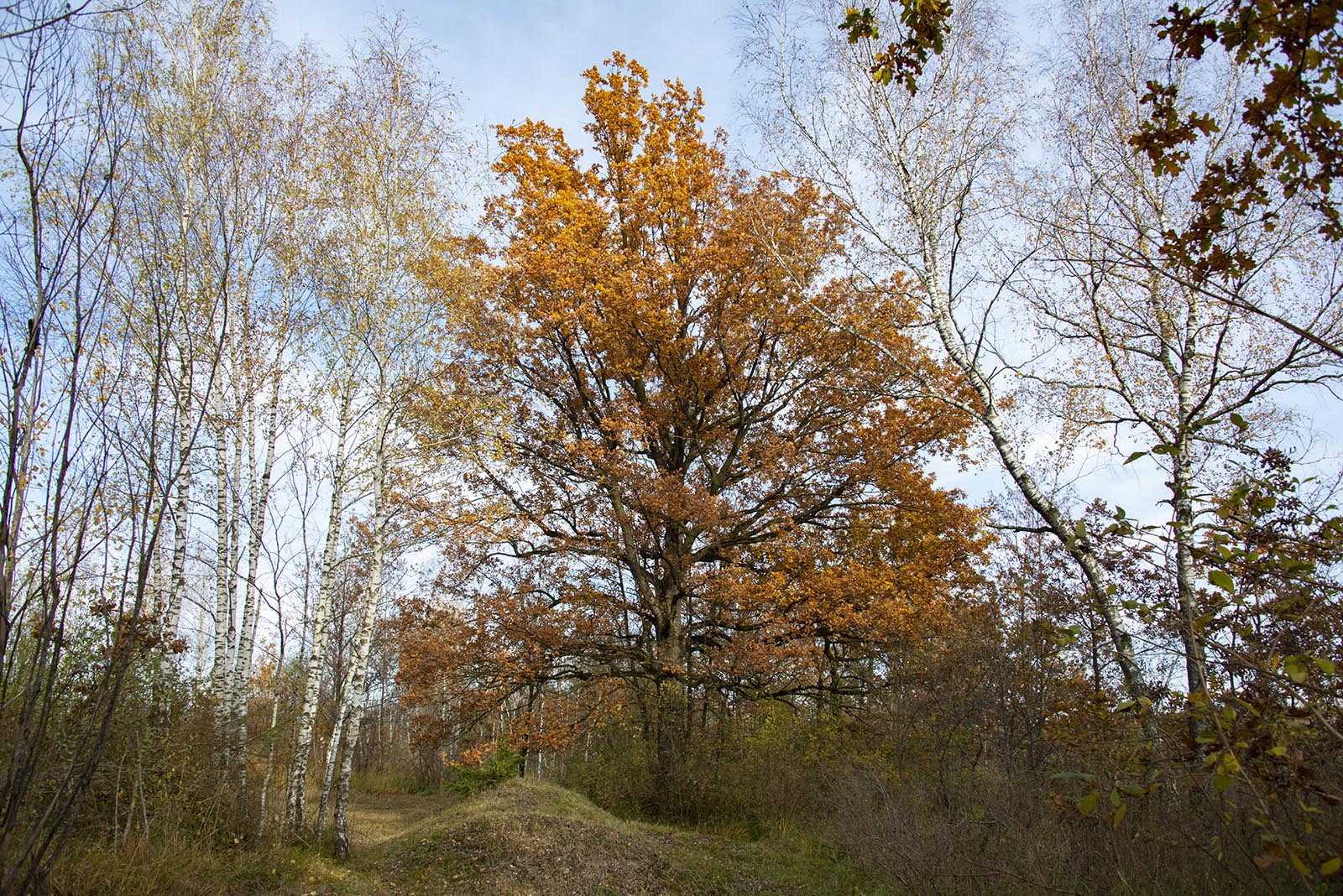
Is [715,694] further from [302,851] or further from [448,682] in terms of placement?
[302,851]

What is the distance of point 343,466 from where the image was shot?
8812 mm

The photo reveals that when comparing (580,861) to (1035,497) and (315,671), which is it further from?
(1035,497)

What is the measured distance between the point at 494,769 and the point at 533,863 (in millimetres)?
6514

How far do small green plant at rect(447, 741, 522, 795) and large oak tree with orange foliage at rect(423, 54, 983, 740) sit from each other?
305 cm

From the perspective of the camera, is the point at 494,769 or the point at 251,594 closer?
the point at 251,594

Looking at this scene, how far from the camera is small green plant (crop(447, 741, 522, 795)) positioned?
14.0 m

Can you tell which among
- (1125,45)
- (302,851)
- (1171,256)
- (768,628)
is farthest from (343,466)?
(1125,45)

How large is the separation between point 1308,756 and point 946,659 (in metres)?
4.52

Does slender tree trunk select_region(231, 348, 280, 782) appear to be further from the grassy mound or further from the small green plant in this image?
the small green plant

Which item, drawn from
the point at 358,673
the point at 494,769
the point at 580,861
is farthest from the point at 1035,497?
the point at 494,769

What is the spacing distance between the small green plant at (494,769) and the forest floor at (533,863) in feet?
10.6

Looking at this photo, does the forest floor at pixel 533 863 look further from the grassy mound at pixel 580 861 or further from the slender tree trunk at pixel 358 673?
the slender tree trunk at pixel 358 673

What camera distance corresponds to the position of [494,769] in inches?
556

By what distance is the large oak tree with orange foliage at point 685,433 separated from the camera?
1152 cm
